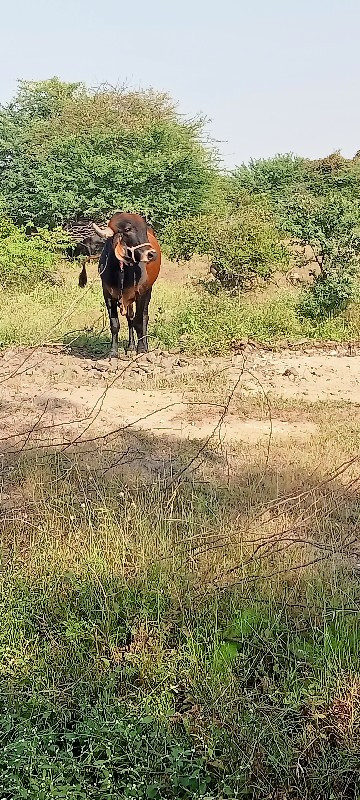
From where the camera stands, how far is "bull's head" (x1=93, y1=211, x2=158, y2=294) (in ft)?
31.9

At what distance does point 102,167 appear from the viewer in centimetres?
2183

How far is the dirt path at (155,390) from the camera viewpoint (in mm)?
6754

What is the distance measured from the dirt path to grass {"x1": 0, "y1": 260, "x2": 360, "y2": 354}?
23.4 inches

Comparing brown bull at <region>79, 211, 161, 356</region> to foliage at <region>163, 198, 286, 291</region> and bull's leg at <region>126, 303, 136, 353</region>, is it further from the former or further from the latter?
foliage at <region>163, 198, 286, 291</region>

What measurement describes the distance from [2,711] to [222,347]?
8.08m

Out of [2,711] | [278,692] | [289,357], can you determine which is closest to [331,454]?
[278,692]

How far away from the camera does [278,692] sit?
2873 mm

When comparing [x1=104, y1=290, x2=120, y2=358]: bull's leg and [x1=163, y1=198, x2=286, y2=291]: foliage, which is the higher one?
[x1=163, y1=198, x2=286, y2=291]: foliage

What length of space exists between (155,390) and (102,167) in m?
15.0

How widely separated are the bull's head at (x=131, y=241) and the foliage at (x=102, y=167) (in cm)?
1211

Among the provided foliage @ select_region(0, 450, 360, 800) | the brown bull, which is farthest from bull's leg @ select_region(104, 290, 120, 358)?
foliage @ select_region(0, 450, 360, 800)

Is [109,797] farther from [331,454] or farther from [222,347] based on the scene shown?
[222,347]

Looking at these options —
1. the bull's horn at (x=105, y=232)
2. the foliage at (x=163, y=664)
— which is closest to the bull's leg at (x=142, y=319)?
the bull's horn at (x=105, y=232)

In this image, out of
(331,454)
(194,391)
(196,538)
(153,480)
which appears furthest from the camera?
(194,391)
